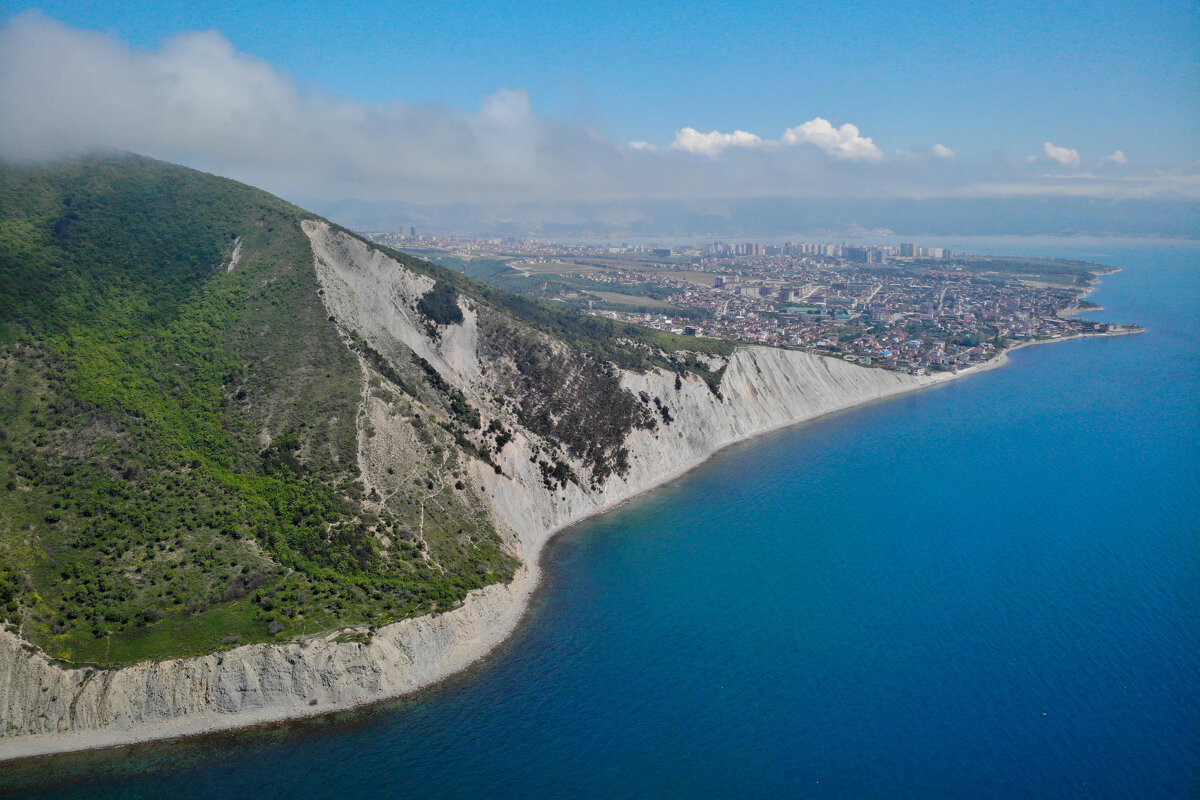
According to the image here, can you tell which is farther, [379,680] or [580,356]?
[580,356]

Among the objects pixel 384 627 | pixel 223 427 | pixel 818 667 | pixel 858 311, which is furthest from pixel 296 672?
pixel 858 311

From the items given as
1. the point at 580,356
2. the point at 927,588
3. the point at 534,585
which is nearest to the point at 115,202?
the point at 580,356

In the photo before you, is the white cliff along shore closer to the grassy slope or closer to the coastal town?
the grassy slope

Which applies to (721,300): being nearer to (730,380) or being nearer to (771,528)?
(730,380)

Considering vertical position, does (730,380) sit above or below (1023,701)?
above

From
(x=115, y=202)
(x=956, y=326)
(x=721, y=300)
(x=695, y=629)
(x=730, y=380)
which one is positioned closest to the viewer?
(x=695, y=629)

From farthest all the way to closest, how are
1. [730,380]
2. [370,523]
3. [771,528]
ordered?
[730,380], [771,528], [370,523]

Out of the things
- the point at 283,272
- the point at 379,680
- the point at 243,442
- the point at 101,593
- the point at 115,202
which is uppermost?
the point at 115,202
